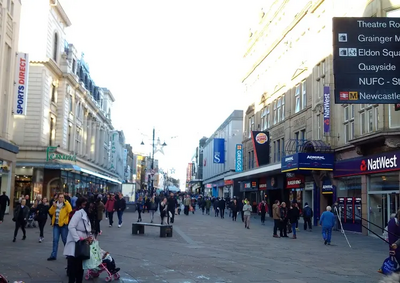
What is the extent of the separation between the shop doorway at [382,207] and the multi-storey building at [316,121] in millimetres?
45

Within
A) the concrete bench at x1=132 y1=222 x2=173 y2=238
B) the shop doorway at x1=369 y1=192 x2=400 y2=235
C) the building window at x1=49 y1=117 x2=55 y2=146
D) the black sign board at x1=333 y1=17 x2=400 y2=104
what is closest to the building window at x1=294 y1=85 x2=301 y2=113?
the shop doorway at x1=369 y1=192 x2=400 y2=235

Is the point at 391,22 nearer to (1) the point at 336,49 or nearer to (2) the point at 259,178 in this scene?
(1) the point at 336,49

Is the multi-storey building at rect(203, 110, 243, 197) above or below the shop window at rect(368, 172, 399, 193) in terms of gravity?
above

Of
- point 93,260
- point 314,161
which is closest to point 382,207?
point 314,161

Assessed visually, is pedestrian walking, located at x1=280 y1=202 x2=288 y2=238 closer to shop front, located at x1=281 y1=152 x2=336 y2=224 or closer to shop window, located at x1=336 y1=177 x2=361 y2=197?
shop window, located at x1=336 y1=177 x2=361 y2=197

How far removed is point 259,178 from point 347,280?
36.5m

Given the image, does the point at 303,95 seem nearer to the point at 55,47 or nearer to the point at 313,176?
the point at 313,176

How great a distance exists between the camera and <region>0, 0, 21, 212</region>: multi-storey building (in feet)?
98.5

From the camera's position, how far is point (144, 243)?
54.1ft

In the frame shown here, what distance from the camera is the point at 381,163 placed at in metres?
21.4

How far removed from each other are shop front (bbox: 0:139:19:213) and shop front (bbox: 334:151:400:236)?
21.1 metres

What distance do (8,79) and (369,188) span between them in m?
23.7

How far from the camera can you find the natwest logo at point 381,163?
66.5ft

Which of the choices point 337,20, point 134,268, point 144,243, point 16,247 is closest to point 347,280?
point 134,268
